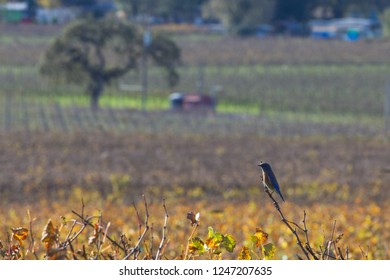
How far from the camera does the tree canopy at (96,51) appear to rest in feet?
127

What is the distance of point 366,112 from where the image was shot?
4012 centimetres

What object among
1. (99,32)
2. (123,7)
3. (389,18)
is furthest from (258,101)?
(123,7)

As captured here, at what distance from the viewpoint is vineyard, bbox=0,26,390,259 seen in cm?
398

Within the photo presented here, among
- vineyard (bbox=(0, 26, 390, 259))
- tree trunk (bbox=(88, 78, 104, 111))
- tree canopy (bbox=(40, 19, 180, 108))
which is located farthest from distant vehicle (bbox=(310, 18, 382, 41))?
tree trunk (bbox=(88, 78, 104, 111))

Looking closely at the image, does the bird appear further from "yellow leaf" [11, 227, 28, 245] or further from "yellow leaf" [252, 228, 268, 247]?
"yellow leaf" [11, 227, 28, 245]

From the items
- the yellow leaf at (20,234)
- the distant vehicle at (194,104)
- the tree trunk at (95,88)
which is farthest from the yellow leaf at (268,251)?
the tree trunk at (95,88)

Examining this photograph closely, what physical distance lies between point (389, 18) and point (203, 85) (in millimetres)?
19650

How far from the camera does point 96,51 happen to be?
39.5 metres

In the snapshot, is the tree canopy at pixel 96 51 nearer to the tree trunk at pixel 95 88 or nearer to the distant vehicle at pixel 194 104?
the tree trunk at pixel 95 88

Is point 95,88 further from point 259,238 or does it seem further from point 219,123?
point 259,238

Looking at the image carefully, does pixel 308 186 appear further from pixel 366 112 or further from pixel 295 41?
pixel 295 41

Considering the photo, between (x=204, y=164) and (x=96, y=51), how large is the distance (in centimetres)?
1746

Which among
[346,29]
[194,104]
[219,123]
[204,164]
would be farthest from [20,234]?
[346,29]

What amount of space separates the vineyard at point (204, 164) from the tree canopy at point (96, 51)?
1078 mm
